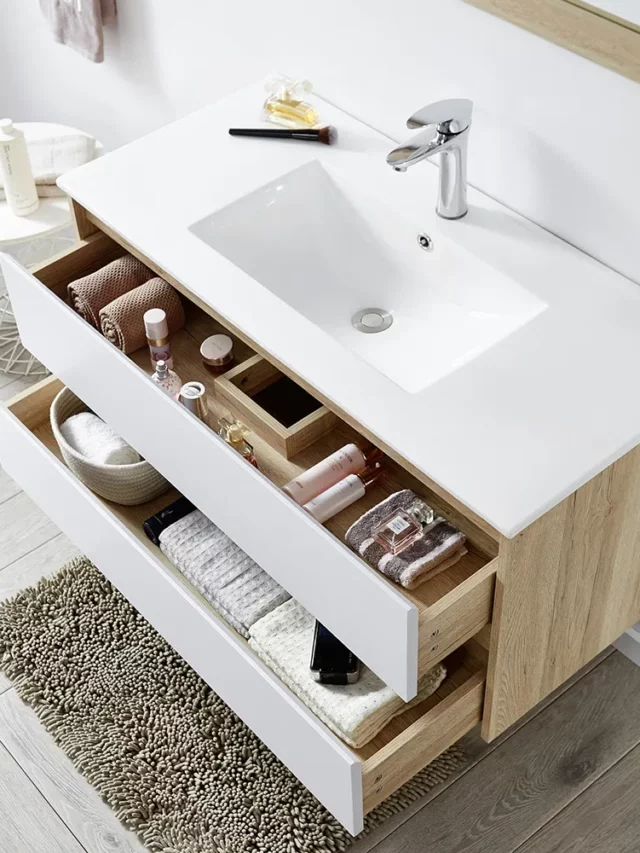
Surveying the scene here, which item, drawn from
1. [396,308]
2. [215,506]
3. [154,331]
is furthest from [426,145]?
[215,506]

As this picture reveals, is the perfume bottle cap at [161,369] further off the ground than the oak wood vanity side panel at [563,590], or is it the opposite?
the perfume bottle cap at [161,369]

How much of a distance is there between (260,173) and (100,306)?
328 mm

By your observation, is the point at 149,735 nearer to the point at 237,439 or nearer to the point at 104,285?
the point at 237,439

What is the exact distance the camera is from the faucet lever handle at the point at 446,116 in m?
1.54

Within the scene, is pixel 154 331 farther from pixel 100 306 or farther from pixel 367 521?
pixel 367 521

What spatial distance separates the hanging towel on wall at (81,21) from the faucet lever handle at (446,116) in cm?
96

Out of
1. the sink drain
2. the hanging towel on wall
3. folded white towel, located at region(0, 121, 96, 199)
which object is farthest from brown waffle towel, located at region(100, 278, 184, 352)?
the hanging towel on wall

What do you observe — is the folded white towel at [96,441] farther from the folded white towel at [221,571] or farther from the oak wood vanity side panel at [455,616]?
the oak wood vanity side panel at [455,616]

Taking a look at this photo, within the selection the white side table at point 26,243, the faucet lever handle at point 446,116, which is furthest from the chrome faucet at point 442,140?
the white side table at point 26,243

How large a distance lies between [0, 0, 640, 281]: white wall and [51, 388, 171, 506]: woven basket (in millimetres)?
612

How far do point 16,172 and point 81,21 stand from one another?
36 cm

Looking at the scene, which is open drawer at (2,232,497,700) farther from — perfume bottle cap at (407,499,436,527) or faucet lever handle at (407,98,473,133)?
faucet lever handle at (407,98,473,133)

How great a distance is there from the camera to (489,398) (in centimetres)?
141

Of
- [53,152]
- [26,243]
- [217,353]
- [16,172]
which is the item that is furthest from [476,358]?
[26,243]
